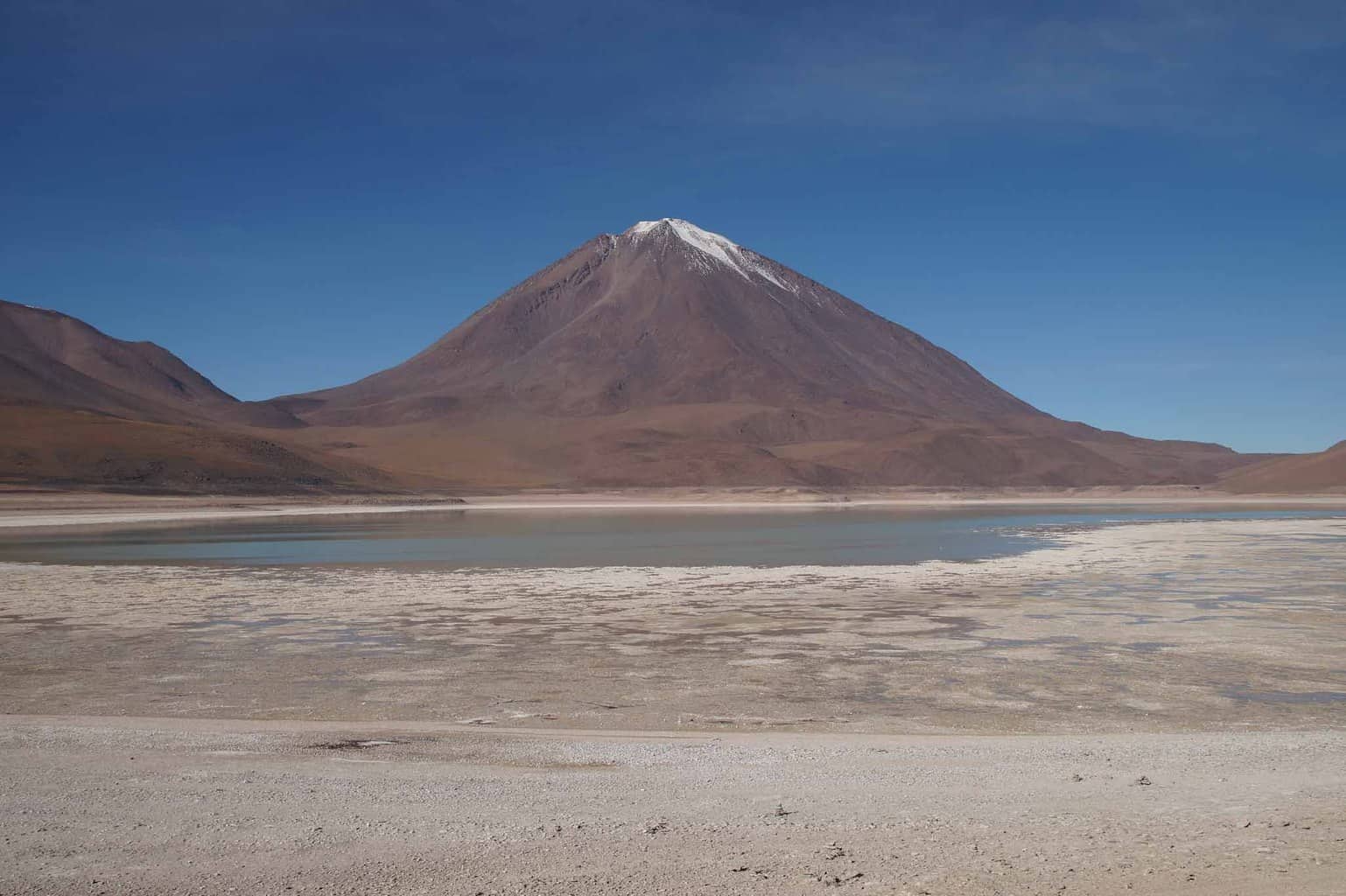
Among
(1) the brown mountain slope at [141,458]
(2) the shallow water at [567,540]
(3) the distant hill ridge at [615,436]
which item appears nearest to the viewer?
(2) the shallow water at [567,540]

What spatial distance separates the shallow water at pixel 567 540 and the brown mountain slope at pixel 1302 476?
33.2 metres

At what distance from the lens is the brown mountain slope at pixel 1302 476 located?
92.6m

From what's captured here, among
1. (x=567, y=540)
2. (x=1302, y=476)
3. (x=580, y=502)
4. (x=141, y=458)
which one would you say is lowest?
(x=567, y=540)

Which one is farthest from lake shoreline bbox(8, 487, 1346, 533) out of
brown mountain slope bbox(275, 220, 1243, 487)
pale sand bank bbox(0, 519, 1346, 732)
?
pale sand bank bbox(0, 519, 1346, 732)

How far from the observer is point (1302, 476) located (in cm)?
9612

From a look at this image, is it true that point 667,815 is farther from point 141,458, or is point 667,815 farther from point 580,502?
point 141,458

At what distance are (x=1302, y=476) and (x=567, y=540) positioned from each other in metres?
80.4

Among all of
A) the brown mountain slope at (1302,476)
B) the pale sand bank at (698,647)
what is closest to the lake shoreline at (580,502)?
the brown mountain slope at (1302,476)

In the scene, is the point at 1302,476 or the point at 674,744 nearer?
the point at 674,744

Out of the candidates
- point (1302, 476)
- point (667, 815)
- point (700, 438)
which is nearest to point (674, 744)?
point (667, 815)

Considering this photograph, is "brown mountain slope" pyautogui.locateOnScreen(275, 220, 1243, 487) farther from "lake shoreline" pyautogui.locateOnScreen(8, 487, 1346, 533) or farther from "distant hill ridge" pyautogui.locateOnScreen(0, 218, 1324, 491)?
"lake shoreline" pyautogui.locateOnScreen(8, 487, 1346, 533)

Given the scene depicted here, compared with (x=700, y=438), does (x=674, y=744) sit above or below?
below

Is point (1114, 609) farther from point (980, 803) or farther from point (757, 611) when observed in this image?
point (980, 803)

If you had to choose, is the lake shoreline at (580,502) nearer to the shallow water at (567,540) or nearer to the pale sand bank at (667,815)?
the shallow water at (567,540)
